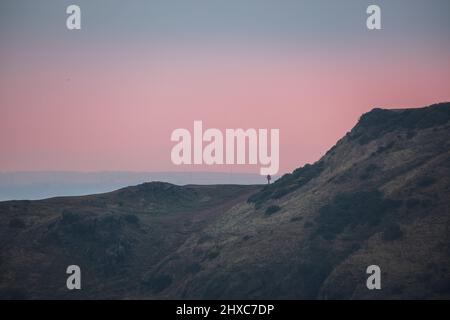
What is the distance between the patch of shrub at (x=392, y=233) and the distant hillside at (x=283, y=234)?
16 centimetres

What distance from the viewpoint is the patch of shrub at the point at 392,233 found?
89719 mm

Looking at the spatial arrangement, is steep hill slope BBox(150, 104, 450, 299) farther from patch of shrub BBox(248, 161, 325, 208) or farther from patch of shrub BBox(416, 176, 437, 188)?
patch of shrub BBox(248, 161, 325, 208)

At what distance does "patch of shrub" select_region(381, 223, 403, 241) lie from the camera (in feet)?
294

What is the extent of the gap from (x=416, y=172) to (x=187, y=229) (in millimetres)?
36786

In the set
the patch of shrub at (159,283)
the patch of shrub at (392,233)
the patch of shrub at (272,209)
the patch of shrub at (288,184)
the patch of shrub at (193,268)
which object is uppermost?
the patch of shrub at (288,184)

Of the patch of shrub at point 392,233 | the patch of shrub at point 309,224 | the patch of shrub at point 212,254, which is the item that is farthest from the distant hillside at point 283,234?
the patch of shrub at point 309,224

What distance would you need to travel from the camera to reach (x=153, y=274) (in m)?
101

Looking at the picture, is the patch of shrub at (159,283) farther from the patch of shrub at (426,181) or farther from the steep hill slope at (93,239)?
the patch of shrub at (426,181)

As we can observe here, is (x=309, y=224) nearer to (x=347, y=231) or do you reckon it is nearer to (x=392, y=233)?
(x=347, y=231)

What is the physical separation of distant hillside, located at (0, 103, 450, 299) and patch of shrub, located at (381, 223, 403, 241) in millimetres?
157

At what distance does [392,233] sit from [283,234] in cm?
1502
